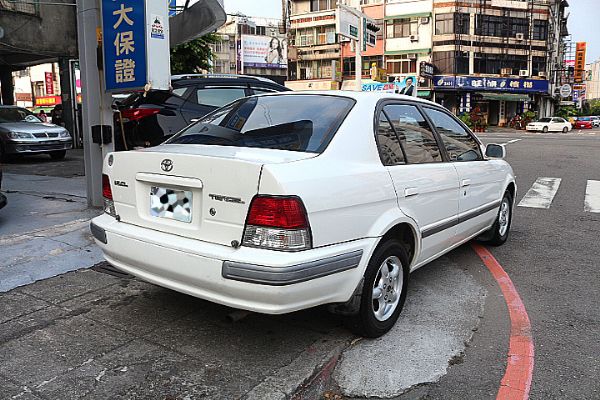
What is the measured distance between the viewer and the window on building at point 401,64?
48219 millimetres

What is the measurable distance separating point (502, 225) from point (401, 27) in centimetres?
4619

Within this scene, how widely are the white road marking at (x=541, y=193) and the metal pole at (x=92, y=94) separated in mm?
6338

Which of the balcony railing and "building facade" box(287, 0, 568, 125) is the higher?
"building facade" box(287, 0, 568, 125)

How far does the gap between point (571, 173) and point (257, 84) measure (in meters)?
8.10

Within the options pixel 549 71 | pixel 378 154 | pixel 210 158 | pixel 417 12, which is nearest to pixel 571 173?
pixel 378 154

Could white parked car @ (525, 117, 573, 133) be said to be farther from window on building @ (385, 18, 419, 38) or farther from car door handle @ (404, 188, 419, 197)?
car door handle @ (404, 188, 419, 197)

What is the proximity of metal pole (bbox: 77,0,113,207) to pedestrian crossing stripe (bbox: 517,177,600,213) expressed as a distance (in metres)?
6.31

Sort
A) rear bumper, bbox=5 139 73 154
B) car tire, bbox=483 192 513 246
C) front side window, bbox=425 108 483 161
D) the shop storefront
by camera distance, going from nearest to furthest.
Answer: front side window, bbox=425 108 483 161 → car tire, bbox=483 192 513 246 → rear bumper, bbox=5 139 73 154 → the shop storefront

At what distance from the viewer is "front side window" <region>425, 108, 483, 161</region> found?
4.49 metres

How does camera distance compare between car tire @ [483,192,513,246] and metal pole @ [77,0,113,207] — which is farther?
metal pole @ [77,0,113,207]

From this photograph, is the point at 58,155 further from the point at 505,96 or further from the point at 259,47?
the point at 259,47

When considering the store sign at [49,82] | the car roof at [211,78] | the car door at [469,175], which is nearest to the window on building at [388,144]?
the car door at [469,175]

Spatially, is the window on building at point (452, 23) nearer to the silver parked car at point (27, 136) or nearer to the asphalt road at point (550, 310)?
the silver parked car at point (27, 136)

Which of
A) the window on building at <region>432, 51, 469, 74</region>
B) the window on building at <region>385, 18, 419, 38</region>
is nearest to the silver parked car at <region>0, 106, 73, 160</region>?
the window on building at <region>385, 18, 419, 38</region>
